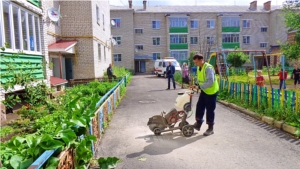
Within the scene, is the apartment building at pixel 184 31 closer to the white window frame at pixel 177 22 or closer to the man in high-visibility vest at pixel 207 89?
the white window frame at pixel 177 22

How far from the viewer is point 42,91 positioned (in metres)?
5.02

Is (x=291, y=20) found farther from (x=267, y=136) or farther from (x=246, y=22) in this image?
(x=246, y=22)

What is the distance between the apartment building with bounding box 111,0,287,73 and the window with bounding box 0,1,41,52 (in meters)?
31.6

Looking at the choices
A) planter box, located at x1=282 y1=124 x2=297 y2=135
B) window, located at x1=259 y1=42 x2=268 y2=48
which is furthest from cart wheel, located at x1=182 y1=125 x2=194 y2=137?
window, located at x1=259 y1=42 x2=268 y2=48

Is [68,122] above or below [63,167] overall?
above

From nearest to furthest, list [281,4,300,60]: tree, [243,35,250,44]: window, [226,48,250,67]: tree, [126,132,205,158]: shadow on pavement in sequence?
[126,132,205,158]: shadow on pavement < [281,4,300,60]: tree < [226,48,250,67]: tree < [243,35,250,44]: window

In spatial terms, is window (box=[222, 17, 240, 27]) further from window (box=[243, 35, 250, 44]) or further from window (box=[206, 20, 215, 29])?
window (box=[243, 35, 250, 44])

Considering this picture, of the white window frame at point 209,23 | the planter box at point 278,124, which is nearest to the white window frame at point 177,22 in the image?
the white window frame at point 209,23

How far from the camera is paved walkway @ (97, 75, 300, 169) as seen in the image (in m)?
3.91

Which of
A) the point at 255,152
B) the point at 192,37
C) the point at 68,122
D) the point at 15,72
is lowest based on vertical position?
the point at 255,152

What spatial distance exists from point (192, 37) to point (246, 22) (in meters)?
9.93

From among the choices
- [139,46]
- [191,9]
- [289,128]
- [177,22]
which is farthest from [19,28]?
[191,9]

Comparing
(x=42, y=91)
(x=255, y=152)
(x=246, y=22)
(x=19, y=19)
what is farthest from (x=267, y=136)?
(x=246, y=22)

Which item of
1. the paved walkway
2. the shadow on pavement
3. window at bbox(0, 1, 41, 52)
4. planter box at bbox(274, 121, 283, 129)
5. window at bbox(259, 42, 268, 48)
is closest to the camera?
the paved walkway
